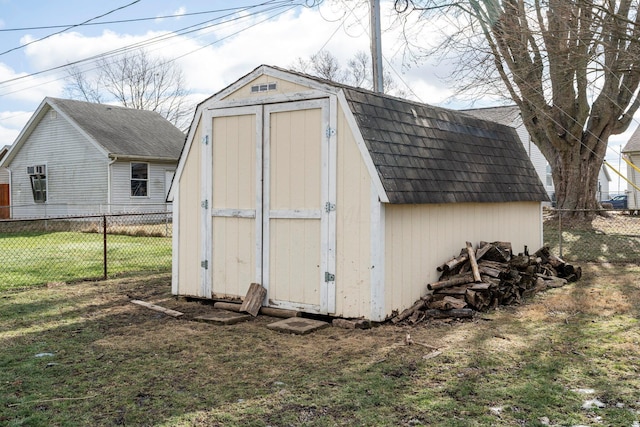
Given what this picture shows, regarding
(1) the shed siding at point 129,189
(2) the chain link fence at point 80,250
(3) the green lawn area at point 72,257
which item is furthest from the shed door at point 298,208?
(1) the shed siding at point 129,189

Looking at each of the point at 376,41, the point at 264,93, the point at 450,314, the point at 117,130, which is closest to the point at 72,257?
the point at 264,93

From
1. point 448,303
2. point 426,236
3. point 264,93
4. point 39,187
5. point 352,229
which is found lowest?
point 448,303

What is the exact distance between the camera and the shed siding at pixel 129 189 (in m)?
22.1

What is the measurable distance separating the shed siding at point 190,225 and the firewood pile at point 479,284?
292 centimetres

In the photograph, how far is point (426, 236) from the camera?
7.28 metres

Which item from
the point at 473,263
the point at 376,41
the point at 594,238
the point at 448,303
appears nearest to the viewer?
the point at 448,303

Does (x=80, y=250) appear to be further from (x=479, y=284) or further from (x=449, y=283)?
(x=479, y=284)

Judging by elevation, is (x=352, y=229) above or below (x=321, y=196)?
below

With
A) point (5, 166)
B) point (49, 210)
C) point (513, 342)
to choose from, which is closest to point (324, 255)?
point (513, 342)

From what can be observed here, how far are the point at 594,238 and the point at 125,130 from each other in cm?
1811

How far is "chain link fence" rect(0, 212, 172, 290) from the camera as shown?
34.2ft

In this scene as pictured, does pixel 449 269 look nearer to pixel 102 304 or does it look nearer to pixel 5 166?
pixel 102 304

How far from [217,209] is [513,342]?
401cm

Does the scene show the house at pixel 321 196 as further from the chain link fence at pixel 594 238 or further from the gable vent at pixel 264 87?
the chain link fence at pixel 594 238
